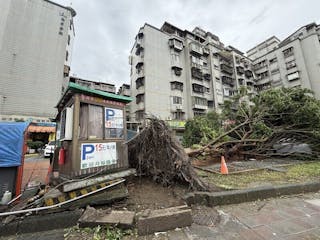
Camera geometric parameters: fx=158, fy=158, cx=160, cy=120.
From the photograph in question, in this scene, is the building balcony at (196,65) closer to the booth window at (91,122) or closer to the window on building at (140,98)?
the window on building at (140,98)

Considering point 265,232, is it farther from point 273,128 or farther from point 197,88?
point 197,88

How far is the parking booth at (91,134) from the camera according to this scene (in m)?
3.83

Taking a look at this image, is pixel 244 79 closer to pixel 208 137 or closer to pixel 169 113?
Answer: pixel 169 113

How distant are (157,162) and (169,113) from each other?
868 inches

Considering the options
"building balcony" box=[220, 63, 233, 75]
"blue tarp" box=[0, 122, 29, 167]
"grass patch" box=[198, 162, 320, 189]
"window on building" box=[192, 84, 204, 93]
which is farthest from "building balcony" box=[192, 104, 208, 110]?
"blue tarp" box=[0, 122, 29, 167]

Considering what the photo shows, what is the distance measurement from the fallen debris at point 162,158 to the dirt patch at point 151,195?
22 cm

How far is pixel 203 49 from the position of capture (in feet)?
107

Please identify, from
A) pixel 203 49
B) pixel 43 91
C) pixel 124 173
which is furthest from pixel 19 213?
pixel 203 49

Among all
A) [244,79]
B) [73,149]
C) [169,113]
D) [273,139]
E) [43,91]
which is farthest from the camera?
[244,79]

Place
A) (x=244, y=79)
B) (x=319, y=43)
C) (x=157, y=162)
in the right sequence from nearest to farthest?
(x=157, y=162)
(x=319, y=43)
(x=244, y=79)

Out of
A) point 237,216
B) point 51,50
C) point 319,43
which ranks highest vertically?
point 319,43

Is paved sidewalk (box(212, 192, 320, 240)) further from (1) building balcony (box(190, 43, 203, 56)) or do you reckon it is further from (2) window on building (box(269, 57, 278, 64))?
(2) window on building (box(269, 57, 278, 64))

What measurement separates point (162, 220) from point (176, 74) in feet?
92.4

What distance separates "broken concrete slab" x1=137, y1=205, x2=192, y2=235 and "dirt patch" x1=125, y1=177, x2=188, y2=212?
691 millimetres
